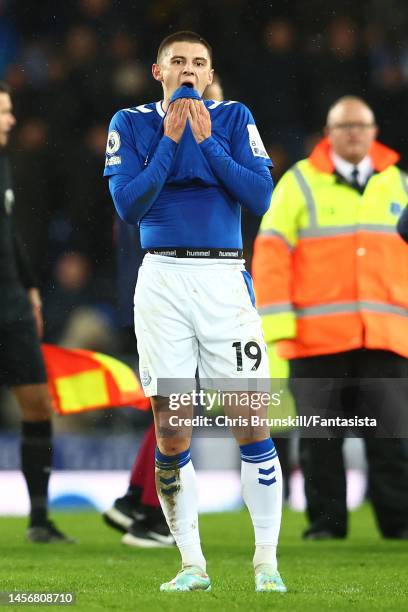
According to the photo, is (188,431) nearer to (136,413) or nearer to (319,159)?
(319,159)

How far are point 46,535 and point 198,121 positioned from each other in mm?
2409

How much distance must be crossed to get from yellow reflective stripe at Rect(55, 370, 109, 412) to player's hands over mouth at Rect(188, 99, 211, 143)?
8.34 ft

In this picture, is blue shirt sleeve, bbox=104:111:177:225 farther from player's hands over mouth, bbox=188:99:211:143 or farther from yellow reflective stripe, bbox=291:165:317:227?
yellow reflective stripe, bbox=291:165:317:227

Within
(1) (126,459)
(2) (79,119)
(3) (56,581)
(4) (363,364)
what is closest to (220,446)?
(1) (126,459)

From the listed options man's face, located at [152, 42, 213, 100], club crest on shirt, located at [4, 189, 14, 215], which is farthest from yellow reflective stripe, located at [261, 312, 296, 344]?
man's face, located at [152, 42, 213, 100]

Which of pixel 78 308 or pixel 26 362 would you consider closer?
pixel 26 362

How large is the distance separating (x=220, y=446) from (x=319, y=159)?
293cm

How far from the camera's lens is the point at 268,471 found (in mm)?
3426

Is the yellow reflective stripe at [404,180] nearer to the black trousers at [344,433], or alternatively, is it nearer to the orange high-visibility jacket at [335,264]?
the orange high-visibility jacket at [335,264]

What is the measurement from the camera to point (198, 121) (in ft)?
11.3

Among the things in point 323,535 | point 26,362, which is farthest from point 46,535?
point 323,535

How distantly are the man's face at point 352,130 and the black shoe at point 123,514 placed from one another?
1680 millimetres

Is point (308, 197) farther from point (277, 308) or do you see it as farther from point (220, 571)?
point (220, 571)

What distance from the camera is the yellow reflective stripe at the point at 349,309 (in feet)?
17.7
